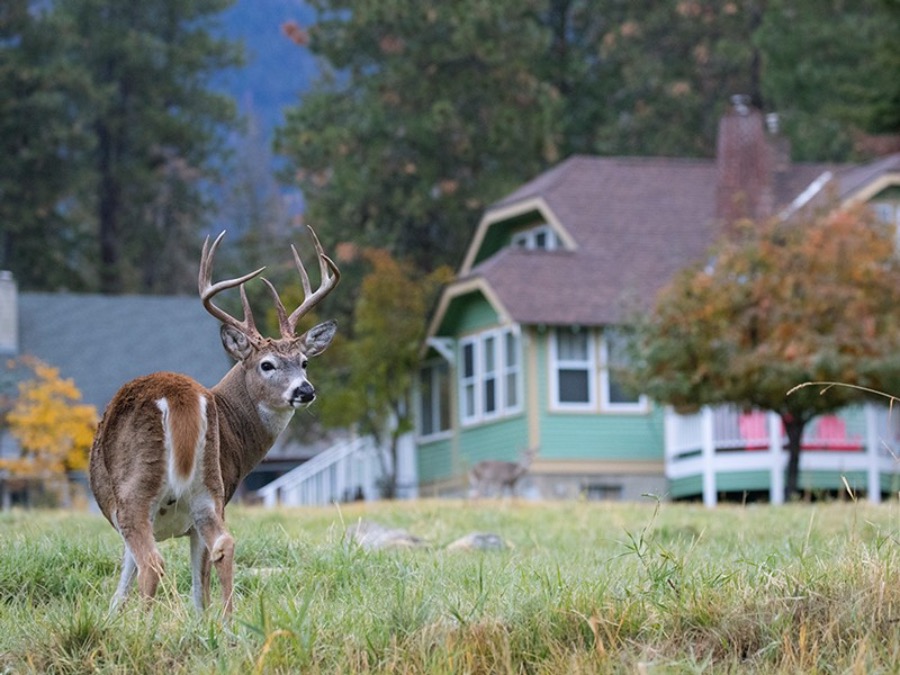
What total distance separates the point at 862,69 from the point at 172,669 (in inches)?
1529

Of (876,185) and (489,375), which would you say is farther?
(489,375)

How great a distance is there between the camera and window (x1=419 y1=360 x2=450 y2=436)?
3791 cm

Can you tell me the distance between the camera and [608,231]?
120ft

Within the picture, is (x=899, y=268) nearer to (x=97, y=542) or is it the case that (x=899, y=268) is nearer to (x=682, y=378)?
(x=682, y=378)

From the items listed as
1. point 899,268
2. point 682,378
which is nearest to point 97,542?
point 682,378

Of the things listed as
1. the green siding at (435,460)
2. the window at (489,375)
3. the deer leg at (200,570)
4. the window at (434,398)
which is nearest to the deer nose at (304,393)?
the deer leg at (200,570)

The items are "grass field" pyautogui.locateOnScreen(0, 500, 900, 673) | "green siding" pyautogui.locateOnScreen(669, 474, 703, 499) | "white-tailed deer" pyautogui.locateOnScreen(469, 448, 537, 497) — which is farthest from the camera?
"green siding" pyautogui.locateOnScreen(669, 474, 703, 499)

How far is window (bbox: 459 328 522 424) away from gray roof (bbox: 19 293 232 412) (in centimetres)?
777

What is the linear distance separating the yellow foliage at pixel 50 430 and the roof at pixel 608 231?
740 centimetres

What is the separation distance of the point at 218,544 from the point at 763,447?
26161 mm

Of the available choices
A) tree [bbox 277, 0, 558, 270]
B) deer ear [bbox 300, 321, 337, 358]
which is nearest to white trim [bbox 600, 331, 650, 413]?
tree [bbox 277, 0, 558, 270]

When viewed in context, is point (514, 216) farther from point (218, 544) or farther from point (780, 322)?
point (218, 544)

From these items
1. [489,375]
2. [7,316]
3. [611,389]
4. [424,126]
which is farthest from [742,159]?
[7,316]

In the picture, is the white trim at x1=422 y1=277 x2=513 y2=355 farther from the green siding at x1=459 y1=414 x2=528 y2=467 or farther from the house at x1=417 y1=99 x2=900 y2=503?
the green siding at x1=459 y1=414 x2=528 y2=467
